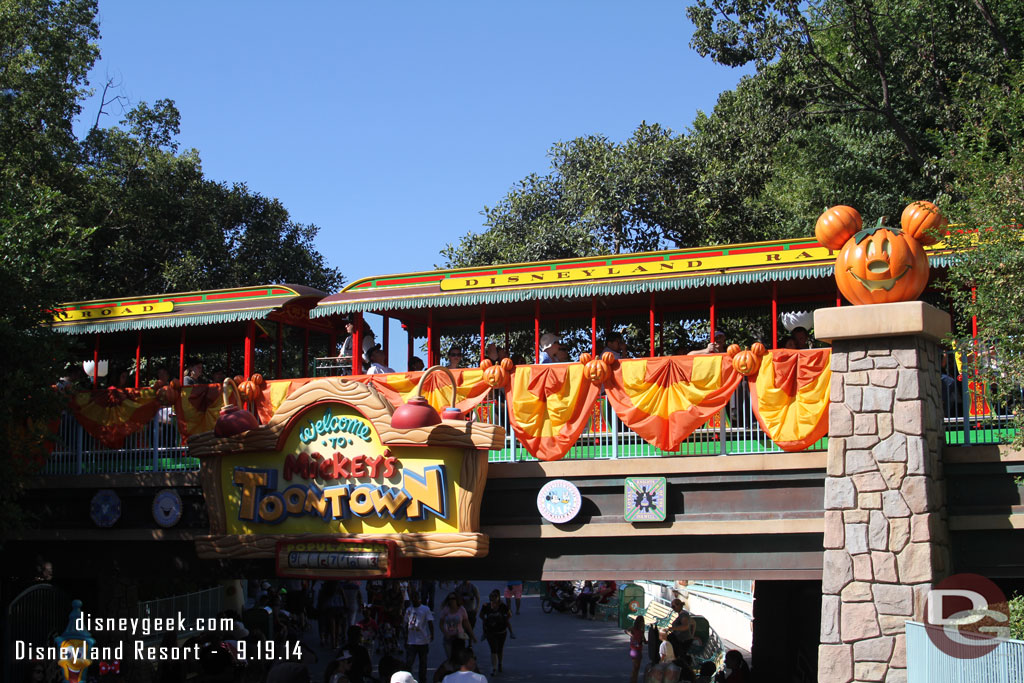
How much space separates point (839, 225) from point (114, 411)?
10.6 metres

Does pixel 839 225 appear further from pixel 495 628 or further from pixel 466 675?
pixel 495 628

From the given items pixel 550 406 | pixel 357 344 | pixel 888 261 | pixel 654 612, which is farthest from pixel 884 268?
pixel 654 612

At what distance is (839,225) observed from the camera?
1147 cm

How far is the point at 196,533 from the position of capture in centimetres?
1502

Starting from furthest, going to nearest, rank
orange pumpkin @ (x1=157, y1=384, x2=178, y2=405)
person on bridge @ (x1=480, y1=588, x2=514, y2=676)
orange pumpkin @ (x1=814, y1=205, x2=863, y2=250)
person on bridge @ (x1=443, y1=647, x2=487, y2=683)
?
person on bridge @ (x1=480, y1=588, x2=514, y2=676)
orange pumpkin @ (x1=157, y1=384, x2=178, y2=405)
orange pumpkin @ (x1=814, y1=205, x2=863, y2=250)
person on bridge @ (x1=443, y1=647, x2=487, y2=683)

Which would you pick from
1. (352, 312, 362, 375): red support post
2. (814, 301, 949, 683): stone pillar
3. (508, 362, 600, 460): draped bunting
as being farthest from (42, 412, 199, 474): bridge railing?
(814, 301, 949, 683): stone pillar

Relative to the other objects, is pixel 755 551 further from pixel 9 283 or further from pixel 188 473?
pixel 9 283

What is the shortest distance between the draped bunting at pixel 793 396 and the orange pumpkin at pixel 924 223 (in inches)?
62.7

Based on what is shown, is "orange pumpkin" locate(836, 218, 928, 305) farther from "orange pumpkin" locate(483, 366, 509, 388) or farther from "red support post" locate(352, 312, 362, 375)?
"red support post" locate(352, 312, 362, 375)

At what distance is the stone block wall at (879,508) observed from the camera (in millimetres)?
10281

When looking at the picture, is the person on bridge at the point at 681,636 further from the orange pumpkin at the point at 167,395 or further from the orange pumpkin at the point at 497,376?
the orange pumpkin at the point at 167,395

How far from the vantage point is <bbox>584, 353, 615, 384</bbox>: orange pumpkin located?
1291 cm

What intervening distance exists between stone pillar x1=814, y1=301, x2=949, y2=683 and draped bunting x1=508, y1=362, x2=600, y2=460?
10.6 ft

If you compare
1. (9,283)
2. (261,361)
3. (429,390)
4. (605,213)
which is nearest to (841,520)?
(429,390)
